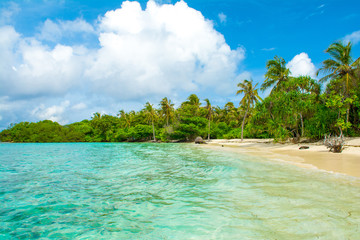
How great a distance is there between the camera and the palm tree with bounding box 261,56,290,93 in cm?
2725

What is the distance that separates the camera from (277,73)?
1094 inches

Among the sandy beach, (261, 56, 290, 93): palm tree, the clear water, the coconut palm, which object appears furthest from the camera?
(261, 56, 290, 93): palm tree

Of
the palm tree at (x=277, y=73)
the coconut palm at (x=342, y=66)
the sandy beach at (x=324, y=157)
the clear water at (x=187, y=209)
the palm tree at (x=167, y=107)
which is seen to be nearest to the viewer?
the clear water at (x=187, y=209)

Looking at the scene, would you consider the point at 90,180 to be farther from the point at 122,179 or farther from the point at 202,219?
the point at 202,219

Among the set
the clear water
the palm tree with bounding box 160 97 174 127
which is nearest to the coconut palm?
the clear water

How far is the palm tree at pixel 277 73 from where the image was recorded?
27.2m

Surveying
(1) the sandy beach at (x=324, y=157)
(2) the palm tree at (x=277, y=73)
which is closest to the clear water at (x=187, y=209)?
(1) the sandy beach at (x=324, y=157)

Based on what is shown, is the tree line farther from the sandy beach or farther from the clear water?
the clear water

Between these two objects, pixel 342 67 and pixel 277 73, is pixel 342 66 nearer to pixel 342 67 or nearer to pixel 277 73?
pixel 342 67

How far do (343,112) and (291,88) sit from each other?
22.4 ft

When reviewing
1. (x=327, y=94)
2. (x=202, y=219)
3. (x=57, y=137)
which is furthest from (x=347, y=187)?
(x=57, y=137)

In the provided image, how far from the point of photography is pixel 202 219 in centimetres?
357

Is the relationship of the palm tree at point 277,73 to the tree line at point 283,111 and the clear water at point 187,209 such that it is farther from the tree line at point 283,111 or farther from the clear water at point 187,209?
the clear water at point 187,209

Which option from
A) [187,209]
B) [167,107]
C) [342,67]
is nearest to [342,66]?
[342,67]
